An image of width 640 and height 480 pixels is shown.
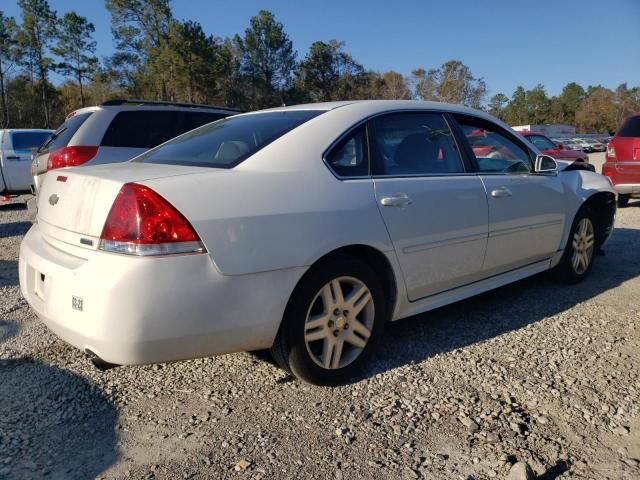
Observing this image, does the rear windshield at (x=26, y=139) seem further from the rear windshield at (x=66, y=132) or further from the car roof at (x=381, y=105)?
the car roof at (x=381, y=105)

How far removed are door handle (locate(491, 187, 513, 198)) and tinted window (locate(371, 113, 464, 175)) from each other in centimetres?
30

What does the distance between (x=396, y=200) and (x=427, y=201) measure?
0.90 ft

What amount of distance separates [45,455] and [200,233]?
1168 mm

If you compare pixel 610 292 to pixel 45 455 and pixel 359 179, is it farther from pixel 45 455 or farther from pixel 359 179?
pixel 45 455

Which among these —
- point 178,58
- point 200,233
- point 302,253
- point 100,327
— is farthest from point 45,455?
point 178,58

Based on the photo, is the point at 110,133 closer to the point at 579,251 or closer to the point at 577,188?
the point at 577,188

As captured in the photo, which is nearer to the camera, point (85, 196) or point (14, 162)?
point (85, 196)

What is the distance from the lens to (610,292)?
450cm

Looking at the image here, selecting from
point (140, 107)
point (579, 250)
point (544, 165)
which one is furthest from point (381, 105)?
point (140, 107)

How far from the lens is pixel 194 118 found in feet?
23.9

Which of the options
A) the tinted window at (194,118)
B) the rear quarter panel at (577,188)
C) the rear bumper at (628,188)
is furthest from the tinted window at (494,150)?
the rear bumper at (628,188)

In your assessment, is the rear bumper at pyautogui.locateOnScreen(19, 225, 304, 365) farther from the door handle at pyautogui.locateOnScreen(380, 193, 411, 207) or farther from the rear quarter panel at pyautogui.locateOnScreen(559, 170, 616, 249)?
the rear quarter panel at pyautogui.locateOnScreen(559, 170, 616, 249)

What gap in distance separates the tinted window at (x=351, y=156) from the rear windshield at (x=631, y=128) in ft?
25.2

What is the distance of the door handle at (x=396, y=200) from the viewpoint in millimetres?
2916
